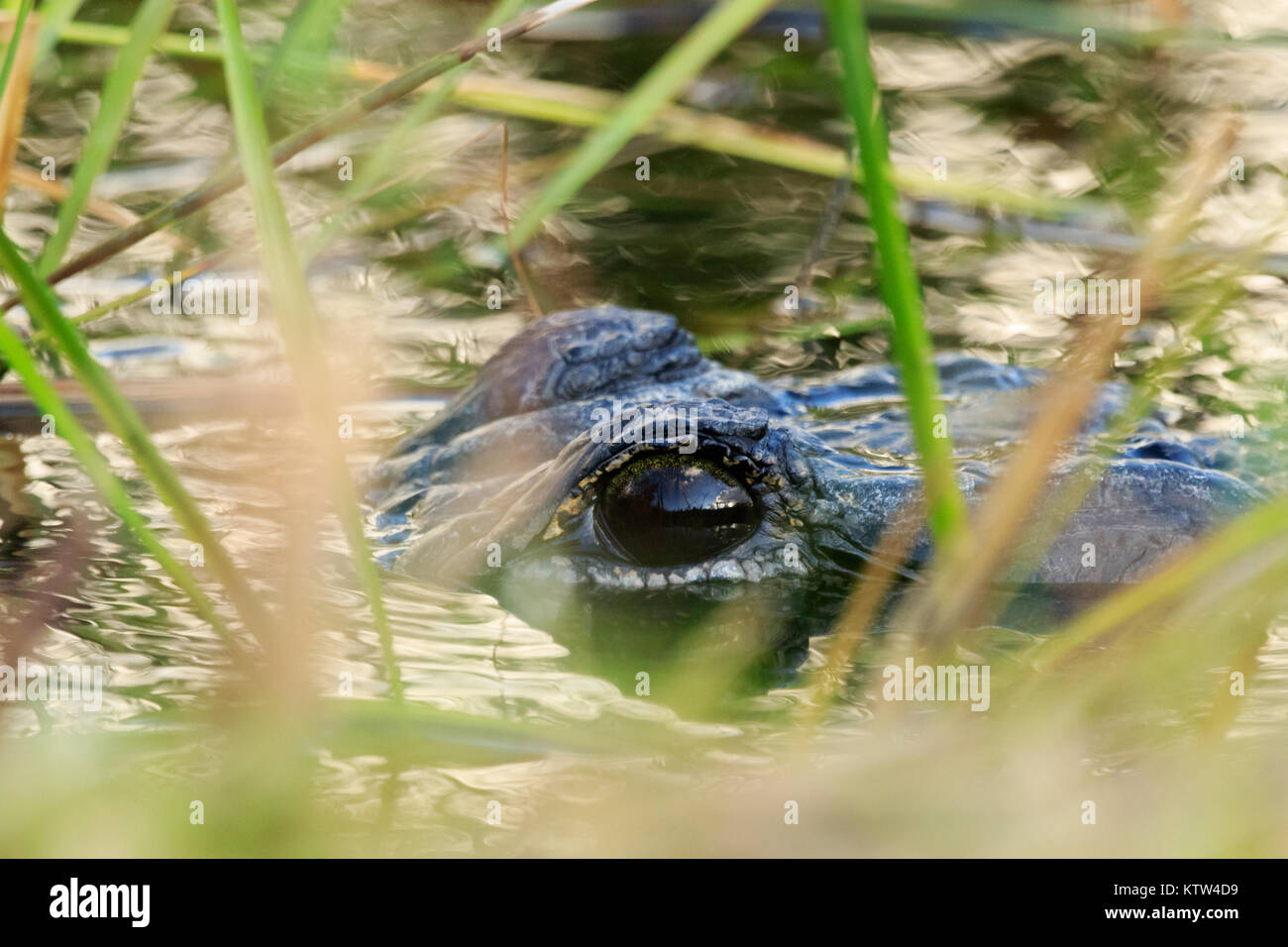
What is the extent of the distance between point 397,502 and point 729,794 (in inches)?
Result: 72.0

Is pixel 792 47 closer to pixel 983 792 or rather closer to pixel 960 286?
pixel 960 286

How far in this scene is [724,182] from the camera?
654 cm

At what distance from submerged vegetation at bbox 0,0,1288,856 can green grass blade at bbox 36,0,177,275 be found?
0.01 metres

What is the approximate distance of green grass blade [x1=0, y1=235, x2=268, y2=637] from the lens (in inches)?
70.7

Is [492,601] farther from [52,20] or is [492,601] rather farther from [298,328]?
[52,20]

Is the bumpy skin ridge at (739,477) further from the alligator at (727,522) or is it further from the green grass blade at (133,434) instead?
the green grass blade at (133,434)

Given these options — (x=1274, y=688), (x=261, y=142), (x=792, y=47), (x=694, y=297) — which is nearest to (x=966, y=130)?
(x=792, y=47)

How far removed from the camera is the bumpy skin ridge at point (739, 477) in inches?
105
